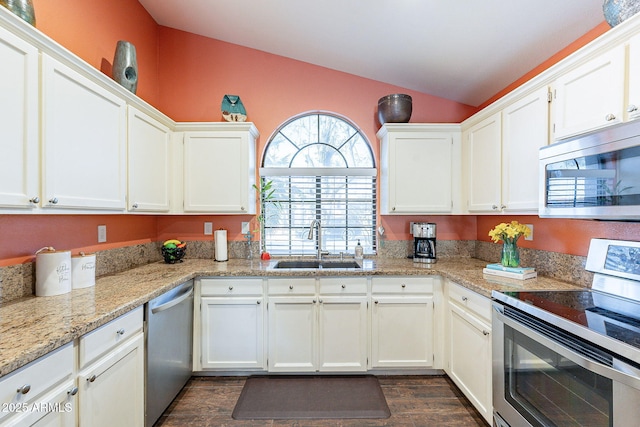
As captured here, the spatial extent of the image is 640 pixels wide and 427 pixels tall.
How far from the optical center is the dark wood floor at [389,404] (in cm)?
188

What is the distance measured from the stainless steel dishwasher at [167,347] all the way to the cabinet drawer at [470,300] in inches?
77.7

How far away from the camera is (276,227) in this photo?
10.1ft

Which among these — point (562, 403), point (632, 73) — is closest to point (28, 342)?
point (562, 403)

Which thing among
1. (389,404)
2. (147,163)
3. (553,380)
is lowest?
(389,404)

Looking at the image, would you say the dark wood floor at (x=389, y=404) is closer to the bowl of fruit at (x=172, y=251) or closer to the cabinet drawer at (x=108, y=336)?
the cabinet drawer at (x=108, y=336)

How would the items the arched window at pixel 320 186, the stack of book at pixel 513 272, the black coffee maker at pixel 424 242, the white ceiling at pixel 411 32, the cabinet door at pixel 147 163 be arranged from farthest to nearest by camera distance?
the arched window at pixel 320 186, the black coffee maker at pixel 424 242, the cabinet door at pixel 147 163, the stack of book at pixel 513 272, the white ceiling at pixel 411 32

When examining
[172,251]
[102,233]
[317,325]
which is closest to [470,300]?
→ [317,325]

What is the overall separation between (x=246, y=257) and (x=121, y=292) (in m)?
1.34

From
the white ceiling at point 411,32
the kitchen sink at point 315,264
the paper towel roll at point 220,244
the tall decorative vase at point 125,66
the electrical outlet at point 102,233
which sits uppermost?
the white ceiling at point 411,32

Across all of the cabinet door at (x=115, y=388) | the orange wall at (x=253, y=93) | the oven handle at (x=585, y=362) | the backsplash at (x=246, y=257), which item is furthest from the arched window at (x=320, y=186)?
the oven handle at (x=585, y=362)


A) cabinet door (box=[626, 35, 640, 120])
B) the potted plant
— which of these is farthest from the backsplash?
cabinet door (box=[626, 35, 640, 120])

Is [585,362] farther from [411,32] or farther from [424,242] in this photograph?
Result: [411,32]

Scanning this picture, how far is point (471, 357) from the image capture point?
197 cm

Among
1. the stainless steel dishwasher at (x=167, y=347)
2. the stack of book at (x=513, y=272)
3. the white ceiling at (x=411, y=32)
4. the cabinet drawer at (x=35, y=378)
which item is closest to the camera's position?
the cabinet drawer at (x=35, y=378)
